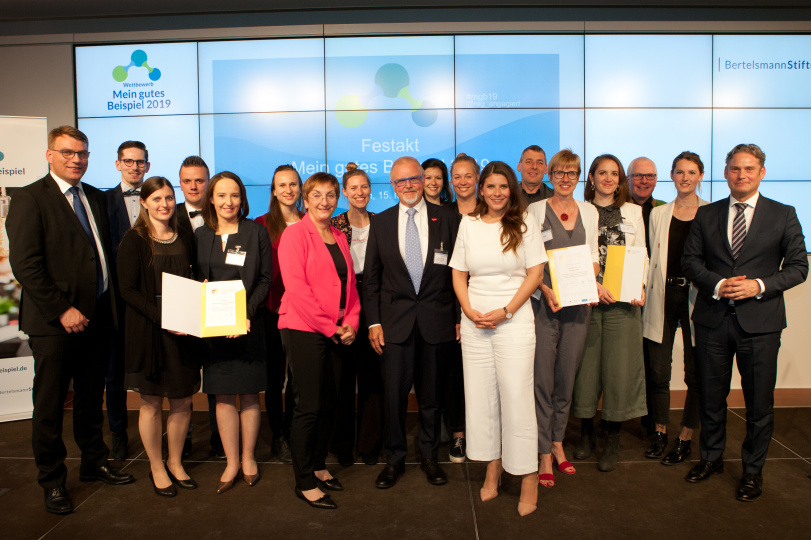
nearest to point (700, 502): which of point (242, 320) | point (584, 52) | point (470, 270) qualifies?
point (470, 270)

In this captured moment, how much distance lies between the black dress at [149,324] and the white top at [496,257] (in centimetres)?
167

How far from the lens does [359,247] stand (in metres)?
3.50

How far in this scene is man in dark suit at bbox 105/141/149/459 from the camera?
366 cm

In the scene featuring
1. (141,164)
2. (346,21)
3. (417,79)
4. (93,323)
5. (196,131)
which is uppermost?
(346,21)

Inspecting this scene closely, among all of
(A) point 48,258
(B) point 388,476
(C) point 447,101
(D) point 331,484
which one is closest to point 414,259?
(B) point 388,476

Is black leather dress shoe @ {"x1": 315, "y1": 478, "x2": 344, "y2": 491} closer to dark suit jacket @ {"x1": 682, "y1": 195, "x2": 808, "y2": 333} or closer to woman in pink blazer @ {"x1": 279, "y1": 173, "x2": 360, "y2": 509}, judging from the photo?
woman in pink blazer @ {"x1": 279, "y1": 173, "x2": 360, "y2": 509}

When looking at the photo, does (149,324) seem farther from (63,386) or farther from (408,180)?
(408,180)

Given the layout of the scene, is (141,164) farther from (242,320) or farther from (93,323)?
(242,320)

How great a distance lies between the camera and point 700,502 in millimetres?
3016

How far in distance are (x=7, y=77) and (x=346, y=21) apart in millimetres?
3484

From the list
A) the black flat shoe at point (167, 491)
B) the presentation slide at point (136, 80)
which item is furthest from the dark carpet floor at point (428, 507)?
the presentation slide at point (136, 80)

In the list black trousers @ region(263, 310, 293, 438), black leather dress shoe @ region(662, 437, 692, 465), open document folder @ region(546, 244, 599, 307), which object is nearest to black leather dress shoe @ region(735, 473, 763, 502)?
→ black leather dress shoe @ region(662, 437, 692, 465)

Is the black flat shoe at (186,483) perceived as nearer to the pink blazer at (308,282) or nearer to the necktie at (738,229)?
the pink blazer at (308,282)

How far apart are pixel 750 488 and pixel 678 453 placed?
1.72ft
